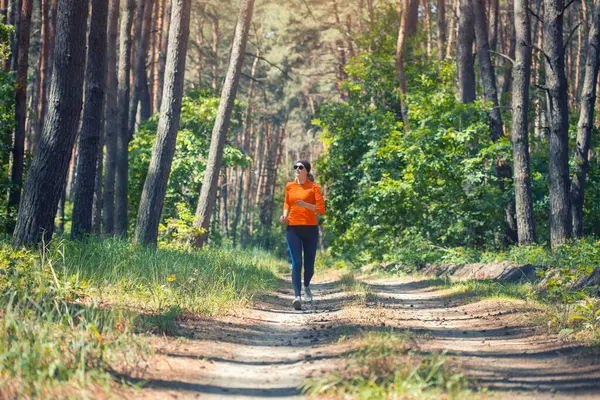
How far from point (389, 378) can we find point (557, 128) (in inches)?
528

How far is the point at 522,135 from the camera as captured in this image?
60.1ft

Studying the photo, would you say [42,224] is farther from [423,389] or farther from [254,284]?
[423,389]

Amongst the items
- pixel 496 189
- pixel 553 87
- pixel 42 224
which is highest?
pixel 553 87

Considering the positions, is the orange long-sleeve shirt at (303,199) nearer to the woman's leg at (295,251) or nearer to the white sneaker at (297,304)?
the woman's leg at (295,251)

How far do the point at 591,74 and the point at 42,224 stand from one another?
596 inches

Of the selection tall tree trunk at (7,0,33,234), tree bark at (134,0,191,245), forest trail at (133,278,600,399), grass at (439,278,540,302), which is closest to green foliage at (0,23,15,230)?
tall tree trunk at (7,0,33,234)

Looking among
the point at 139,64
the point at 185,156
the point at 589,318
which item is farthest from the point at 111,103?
the point at 589,318

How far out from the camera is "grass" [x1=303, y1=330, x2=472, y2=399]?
4.80 metres

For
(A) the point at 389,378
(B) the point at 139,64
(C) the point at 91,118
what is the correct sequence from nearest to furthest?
(A) the point at 389,378 < (C) the point at 91,118 < (B) the point at 139,64

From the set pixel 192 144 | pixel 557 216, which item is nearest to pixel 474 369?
→ pixel 557 216

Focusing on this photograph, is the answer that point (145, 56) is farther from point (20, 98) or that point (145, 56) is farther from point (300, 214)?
point (300, 214)

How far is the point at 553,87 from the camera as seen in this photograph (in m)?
17.0

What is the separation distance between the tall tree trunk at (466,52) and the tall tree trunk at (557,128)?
5.04 metres

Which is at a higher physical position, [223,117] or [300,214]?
[223,117]
